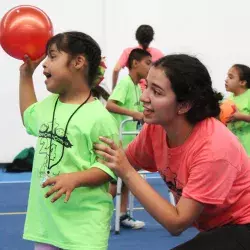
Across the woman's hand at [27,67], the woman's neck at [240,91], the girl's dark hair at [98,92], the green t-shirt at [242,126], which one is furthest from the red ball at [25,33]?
the woman's neck at [240,91]

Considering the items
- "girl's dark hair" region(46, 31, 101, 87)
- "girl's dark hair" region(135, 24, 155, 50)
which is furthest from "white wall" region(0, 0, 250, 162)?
"girl's dark hair" region(46, 31, 101, 87)

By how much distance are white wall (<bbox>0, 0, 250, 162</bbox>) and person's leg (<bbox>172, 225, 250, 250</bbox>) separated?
574 centimetres

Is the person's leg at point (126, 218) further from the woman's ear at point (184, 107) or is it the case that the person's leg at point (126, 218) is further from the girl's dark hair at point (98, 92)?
the woman's ear at point (184, 107)

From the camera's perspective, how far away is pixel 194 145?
2.09 m

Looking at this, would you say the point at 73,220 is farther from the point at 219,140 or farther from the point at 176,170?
the point at 219,140

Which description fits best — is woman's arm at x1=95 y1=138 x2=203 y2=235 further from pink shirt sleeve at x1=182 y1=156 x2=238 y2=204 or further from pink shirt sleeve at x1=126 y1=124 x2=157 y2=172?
pink shirt sleeve at x1=126 y1=124 x2=157 y2=172

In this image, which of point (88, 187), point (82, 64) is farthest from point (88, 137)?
point (82, 64)

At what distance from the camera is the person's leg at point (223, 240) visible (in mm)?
2131

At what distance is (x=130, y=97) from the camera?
15.2 ft

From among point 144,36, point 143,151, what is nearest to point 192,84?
point 143,151

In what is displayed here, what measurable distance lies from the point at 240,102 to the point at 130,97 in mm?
1019

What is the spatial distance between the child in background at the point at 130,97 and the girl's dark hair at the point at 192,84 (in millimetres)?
2278

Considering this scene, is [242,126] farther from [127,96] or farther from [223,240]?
[223,240]

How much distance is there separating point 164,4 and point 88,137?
5973 mm
